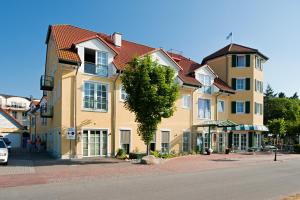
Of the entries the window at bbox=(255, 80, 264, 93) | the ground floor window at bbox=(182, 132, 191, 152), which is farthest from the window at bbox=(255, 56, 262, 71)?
the ground floor window at bbox=(182, 132, 191, 152)

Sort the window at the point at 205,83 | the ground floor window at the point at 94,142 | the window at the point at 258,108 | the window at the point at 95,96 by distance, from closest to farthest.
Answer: the ground floor window at the point at 94,142
the window at the point at 95,96
the window at the point at 205,83
the window at the point at 258,108

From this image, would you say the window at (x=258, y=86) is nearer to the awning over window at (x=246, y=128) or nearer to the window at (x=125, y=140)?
the awning over window at (x=246, y=128)

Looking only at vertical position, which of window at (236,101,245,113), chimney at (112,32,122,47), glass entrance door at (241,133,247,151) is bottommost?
glass entrance door at (241,133,247,151)

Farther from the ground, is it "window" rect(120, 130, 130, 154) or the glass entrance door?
"window" rect(120, 130, 130, 154)

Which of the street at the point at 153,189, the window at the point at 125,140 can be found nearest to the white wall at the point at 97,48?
the window at the point at 125,140

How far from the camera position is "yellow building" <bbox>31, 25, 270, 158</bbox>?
2374 centimetres

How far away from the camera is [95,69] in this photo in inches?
990

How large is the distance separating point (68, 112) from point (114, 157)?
515cm

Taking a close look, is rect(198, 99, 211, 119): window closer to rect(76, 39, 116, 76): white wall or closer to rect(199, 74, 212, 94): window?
rect(199, 74, 212, 94): window

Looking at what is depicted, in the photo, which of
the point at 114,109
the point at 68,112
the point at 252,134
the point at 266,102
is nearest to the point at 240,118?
the point at 252,134

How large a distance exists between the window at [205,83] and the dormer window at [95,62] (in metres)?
12.3

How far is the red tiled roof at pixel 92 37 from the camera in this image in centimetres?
2422

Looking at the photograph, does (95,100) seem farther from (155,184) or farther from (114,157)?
(155,184)

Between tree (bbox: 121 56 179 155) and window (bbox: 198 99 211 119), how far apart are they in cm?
1201
